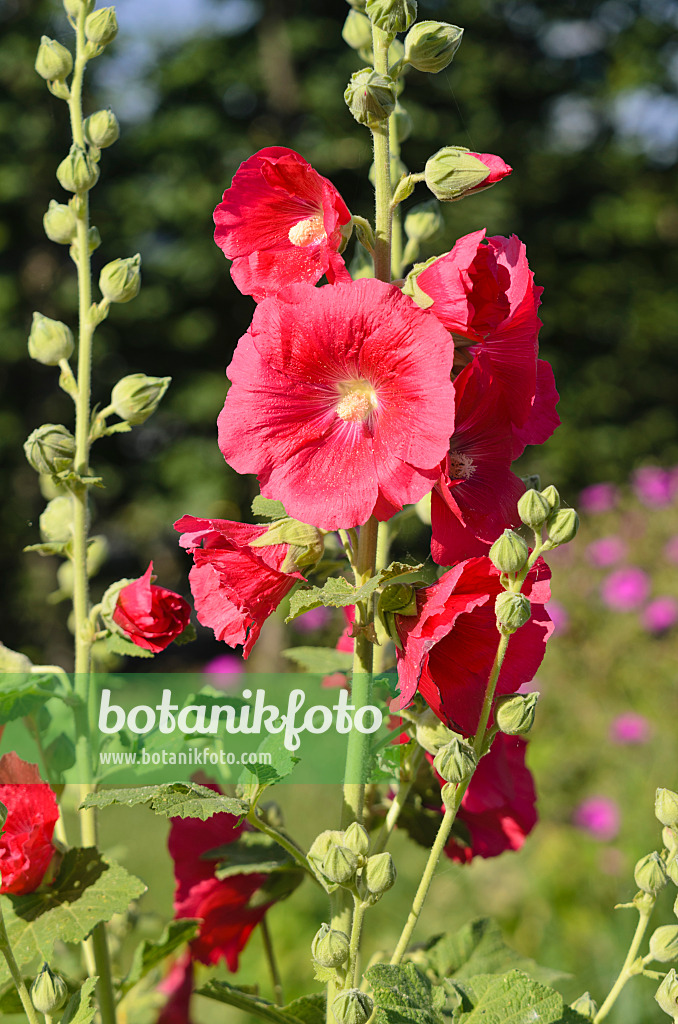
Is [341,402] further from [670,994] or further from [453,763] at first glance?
[670,994]

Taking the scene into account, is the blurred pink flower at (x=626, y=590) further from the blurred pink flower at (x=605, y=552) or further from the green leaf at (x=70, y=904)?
the green leaf at (x=70, y=904)

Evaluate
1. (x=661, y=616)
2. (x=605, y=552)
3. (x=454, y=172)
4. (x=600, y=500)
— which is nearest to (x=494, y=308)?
(x=454, y=172)

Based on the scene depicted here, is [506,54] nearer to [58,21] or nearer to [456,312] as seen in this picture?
[58,21]

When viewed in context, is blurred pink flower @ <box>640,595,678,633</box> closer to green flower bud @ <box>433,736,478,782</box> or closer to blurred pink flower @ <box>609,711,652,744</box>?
blurred pink flower @ <box>609,711,652,744</box>

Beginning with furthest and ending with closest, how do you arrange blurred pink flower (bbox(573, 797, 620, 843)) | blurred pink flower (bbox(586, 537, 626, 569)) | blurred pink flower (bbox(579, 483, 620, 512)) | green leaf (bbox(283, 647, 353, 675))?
blurred pink flower (bbox(579, 483, 620, 512))
blurred pink flower (bbox(586, 537, 626, 569))
blurred pink flower (bbox(573, 797, 620, 843))
green leaf (bbox(283, 647, 353, 675))

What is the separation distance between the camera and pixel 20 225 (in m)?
5.48

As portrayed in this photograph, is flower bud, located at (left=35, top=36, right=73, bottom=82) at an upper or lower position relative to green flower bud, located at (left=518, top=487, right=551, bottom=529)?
upper

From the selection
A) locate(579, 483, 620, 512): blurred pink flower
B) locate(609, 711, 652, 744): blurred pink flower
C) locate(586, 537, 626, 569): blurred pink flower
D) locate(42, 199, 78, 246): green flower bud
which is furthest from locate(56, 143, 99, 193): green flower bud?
locate(579, 483, 620, 512): blurred pink flower

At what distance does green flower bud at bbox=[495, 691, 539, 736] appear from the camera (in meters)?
0.45

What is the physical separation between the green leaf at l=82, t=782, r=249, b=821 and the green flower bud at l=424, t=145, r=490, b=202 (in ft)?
1.10

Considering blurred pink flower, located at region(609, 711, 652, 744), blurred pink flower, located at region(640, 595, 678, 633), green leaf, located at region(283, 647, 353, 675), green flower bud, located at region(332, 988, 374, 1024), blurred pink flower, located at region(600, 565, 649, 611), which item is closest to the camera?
green flower bud, located at region(332, 988, 374, 1024)

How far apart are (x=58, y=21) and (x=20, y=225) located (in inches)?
43.3

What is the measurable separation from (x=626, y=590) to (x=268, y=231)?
263cm

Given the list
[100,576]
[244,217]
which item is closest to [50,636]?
[100,576]
